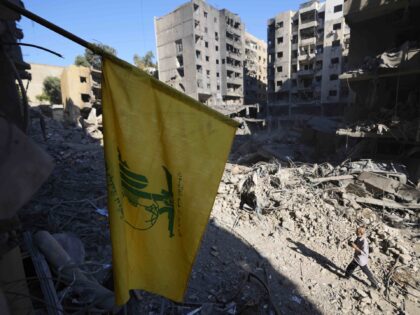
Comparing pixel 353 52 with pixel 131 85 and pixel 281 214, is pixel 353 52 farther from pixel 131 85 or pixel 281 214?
pixel 131 85

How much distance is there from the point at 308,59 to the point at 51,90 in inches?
1724

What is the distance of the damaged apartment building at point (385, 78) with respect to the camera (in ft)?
43.5

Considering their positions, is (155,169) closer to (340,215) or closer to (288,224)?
(288,224)

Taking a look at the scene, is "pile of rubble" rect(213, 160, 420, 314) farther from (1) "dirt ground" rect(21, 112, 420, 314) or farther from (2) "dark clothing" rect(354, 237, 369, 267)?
(2) "dark clothing" rect(354, 237, 369, 267)

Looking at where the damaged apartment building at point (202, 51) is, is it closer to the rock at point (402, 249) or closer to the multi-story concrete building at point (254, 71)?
the multi-story concrete building at point (254, 71)

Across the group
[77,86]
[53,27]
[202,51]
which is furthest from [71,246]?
[202,51]

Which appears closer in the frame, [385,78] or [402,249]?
[402,249]

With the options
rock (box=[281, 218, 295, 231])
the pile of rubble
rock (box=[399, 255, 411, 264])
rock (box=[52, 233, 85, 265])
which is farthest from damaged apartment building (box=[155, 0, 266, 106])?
rock (box=[52, 233, 85, 265])

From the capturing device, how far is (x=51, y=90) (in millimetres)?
40438

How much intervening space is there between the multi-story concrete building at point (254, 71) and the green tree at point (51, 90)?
34.7m

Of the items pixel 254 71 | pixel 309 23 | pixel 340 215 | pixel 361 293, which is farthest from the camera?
pixel 254 71

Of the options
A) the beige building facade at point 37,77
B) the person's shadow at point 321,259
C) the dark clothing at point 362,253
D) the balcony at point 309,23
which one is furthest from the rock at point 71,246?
the balcony at point 309,23

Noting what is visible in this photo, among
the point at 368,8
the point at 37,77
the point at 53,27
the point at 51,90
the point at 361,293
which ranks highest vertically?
the point at 37,77

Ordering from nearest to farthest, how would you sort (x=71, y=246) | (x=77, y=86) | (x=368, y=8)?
(x=71, y=246) < (x=368, y=8) < (x=77, y=86)
